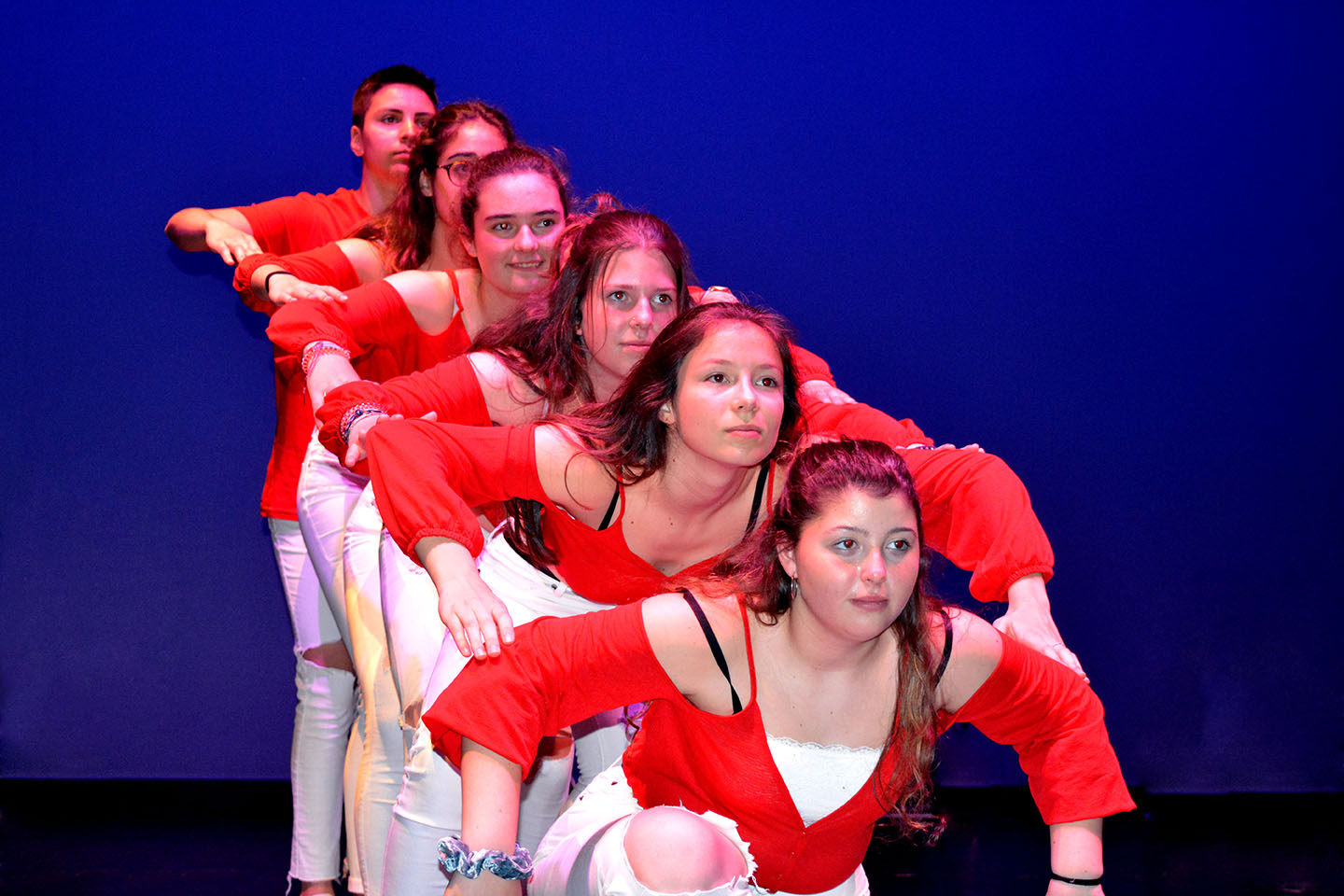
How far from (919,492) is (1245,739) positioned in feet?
6.78

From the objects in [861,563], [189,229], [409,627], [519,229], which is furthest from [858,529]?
[189,229]

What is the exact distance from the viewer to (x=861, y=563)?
1693 mm

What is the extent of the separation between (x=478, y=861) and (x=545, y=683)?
9.4 inches

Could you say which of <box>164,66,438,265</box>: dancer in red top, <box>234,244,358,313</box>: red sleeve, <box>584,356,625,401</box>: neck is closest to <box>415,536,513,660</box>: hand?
<box>584,356,625,401</box>: neck

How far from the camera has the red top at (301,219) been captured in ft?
10.3

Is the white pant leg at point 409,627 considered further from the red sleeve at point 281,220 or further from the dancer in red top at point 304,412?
the red sleeve at point 281,220

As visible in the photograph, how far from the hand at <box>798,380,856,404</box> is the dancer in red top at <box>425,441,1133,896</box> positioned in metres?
0.47

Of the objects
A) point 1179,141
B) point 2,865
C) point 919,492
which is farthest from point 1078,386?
point 2,865

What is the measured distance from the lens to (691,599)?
1.77 meters

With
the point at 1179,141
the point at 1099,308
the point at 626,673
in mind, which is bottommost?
the point at 626,673

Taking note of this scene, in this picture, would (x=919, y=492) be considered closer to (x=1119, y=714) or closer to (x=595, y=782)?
(x=595, y=782)

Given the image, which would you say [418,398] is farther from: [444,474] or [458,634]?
[458,634]

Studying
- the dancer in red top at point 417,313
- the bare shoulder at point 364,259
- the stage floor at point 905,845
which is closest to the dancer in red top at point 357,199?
the bare shoulder at point 364,259

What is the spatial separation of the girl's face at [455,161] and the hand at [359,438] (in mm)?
800
